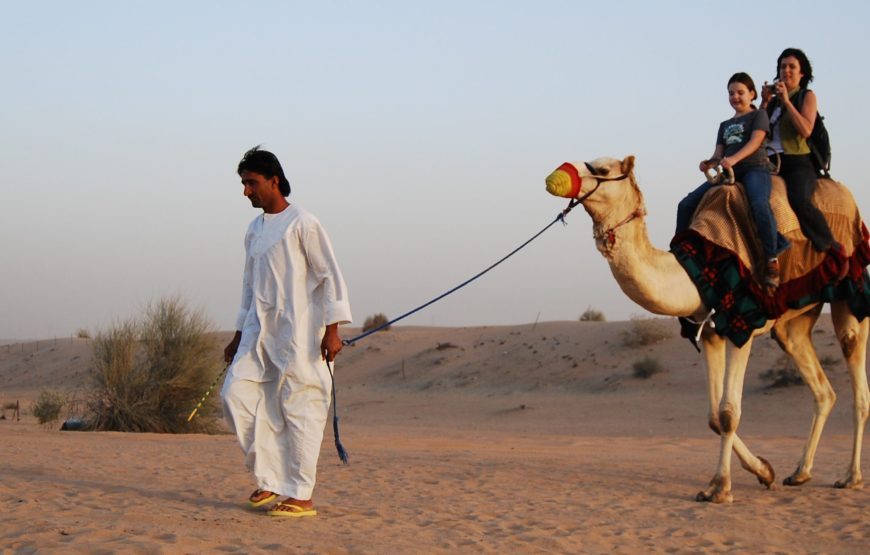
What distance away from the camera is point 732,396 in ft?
26.6

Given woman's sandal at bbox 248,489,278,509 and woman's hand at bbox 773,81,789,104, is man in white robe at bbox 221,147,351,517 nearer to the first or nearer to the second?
woman's sandal at bbox 248,489,278,509

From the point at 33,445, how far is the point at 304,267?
286 inches

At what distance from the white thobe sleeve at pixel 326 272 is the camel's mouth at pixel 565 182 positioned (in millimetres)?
1515

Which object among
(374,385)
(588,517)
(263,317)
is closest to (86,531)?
(263,317)

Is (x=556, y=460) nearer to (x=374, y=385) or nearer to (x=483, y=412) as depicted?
(x=483, y=412)

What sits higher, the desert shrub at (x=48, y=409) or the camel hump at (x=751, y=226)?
the camel hump at (x=751, y=226)

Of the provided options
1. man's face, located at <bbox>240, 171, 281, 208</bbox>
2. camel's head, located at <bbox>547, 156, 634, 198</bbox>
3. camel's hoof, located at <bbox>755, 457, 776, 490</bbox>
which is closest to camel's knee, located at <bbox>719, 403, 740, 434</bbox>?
camel's hoof, located at <bbox>755, 457, 776, 490</bbox>

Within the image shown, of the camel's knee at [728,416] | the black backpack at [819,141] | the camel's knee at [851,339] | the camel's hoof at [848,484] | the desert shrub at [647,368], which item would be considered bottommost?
the camel's hoof at [848,484]

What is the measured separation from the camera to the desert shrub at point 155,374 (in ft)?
59.8

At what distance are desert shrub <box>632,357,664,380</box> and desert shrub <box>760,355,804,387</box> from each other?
2.68 meters

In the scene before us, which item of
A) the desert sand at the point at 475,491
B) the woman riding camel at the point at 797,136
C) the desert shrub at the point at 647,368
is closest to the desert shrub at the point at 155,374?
the desert sand at the point at 475,491

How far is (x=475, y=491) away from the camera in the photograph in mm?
8766

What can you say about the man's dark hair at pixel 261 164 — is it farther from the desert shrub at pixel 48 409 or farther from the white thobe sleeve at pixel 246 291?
the desert shrub at pixel 48 409

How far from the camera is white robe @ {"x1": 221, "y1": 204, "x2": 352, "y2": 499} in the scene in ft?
22.4
